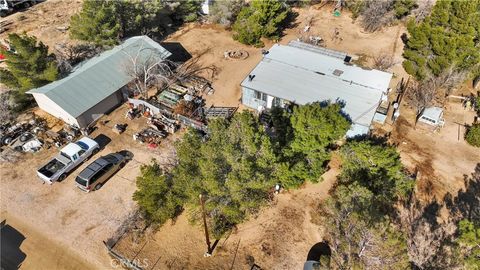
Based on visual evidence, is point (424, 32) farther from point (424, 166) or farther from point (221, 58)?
point (221, 58)

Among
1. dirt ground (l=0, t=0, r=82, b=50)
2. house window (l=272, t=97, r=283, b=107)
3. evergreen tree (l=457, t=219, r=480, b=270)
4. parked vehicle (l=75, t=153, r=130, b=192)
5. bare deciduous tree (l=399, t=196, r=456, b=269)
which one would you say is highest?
evergreen tree (l=457, t=219, r=480, b=270)

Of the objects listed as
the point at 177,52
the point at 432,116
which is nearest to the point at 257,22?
the point at 177,52

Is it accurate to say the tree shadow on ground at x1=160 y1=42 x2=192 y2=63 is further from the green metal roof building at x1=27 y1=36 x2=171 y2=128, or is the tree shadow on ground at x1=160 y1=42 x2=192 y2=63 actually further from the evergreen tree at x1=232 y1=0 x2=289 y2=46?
the evergreen tree at x1=232 y1=0 x2=289 y2=46

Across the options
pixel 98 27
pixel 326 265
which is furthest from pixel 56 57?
pixel 326 265

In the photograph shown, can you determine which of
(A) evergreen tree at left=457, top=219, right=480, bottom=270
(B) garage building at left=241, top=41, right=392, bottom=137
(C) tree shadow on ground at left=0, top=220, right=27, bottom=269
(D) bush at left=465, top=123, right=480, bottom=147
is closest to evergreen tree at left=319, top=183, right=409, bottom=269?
(A) evergreen tree at left=457, top=219, right=480, bottom=270

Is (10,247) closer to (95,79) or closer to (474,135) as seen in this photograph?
(95,79)

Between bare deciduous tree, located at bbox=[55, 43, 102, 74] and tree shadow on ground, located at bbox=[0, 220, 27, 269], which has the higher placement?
bare deciduous tree, located at bbox=[55, 43, 102, 74]

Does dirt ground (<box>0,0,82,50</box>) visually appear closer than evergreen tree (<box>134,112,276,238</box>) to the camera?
No
